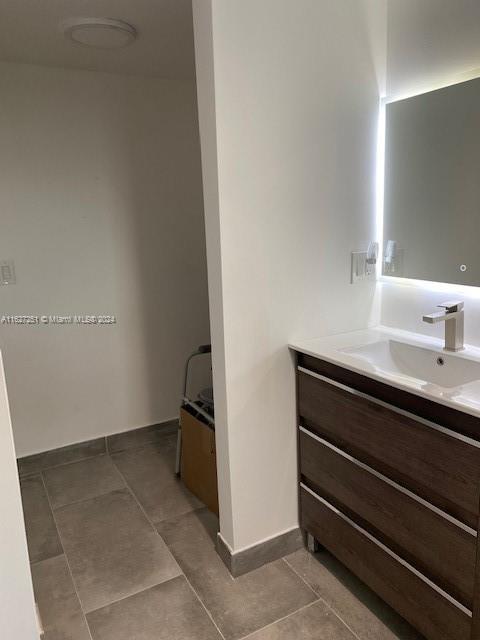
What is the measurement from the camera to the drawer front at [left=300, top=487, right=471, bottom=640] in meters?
1.48


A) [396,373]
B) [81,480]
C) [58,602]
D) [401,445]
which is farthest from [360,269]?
[81,480]

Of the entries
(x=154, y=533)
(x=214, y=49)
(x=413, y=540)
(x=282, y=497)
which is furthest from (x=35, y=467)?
(x=214, y=49)

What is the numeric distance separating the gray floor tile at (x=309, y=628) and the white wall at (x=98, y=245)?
168 cm

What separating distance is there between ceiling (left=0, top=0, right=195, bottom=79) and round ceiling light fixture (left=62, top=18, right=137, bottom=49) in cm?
4

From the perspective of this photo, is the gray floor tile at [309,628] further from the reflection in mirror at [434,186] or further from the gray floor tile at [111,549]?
the reflection in mirror at [434,186]

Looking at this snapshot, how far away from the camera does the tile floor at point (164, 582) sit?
1.78m

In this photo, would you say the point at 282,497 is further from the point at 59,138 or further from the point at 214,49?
the point at 59,138

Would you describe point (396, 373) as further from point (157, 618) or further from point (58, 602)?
point (58, 602)

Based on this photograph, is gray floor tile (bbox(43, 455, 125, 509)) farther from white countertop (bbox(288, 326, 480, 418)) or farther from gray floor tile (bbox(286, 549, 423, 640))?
white countertop (bbox(288, 326, 480, 418))

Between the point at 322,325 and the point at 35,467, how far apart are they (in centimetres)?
195

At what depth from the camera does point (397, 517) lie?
1.60 metres

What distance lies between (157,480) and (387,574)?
4.77 ft

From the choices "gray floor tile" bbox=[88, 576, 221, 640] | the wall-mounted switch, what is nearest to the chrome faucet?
"gray floor tile" bbox=[88, 576, 221, 640]

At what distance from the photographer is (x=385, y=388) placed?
1.59m
